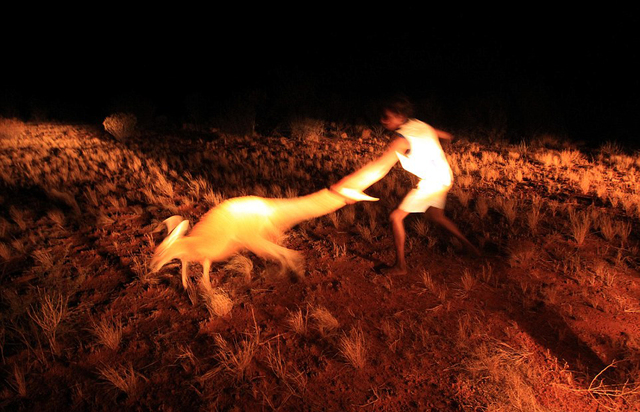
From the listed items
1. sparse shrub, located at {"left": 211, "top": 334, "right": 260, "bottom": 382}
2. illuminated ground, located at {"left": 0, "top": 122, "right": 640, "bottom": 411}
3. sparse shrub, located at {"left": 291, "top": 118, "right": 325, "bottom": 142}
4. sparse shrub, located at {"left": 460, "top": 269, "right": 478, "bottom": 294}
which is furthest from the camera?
sparse shrub, located at {"left": 291, "top": 118, "right": 325, "bottom": 142}

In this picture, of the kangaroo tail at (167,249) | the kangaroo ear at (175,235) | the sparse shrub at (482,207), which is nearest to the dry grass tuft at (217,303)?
the kangaroo tail at (167,249)

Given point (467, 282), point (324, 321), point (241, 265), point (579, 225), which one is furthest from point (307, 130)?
point (324, 321)

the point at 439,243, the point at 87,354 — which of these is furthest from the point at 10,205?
the point at 439,243

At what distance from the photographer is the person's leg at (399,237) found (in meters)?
3.87

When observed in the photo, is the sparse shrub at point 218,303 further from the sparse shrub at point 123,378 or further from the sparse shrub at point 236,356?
the sparse shrub at point 123,378

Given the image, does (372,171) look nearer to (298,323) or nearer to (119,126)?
(298,323)

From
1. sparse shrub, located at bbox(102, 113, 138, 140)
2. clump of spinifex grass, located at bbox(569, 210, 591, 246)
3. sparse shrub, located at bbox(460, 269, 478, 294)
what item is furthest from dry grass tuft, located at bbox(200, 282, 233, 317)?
sparse shrub, located at bbox(102, 113, 138, 140)

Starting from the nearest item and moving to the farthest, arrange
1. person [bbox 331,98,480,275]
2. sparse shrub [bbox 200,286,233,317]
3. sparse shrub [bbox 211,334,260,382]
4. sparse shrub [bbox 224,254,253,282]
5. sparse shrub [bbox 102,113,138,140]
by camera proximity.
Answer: sparse shrub [bbox 211,334,260,382], person [bbox 331,98,480,275], sparse shrub [bbox 200,286,233,317], sparse shrub [bbox 224,254,253,282], sparse shrub [bbox 102,113,138,140]

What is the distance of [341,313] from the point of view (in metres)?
3.70

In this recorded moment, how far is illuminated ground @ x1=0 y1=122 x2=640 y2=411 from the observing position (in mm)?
2854

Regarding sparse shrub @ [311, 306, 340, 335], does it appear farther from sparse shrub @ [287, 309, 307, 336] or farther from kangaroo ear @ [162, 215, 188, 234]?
kangaroo ear @ [162, 215, 188, 234]

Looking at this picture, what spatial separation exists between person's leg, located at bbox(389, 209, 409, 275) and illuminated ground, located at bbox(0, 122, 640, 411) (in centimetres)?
16

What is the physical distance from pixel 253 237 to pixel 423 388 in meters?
1.97

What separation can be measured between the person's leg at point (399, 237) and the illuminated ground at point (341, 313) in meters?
0.16
